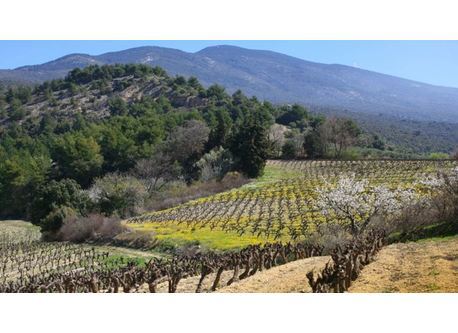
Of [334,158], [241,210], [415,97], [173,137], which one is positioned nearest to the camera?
[241,210]

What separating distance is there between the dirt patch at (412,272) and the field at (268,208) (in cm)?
814

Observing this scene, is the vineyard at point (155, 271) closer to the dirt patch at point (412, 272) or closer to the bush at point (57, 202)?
the dirt patch at point (412, 272)

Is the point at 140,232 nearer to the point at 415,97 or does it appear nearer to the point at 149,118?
the point at 149,118

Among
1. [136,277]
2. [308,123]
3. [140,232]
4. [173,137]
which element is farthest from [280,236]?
[308,123]

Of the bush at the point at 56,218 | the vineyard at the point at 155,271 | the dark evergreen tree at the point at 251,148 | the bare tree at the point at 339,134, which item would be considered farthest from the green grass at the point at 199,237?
the bare tree at the point at 339,134

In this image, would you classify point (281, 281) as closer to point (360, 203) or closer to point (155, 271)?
point (155, 271)

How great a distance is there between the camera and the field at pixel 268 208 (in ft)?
63.2

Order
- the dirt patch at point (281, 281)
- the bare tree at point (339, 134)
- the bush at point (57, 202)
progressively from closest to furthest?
1. the dirt patch at point (281, 281)
2. the bush at point (57, 202)
3. the bare tree at point (339, 134)

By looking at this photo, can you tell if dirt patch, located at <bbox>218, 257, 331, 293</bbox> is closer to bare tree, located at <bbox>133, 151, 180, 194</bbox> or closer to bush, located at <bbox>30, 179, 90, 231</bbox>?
bush, located at <bbox>30, 179, 90, 231</bbox>

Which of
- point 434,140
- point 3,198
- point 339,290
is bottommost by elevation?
point 3,198

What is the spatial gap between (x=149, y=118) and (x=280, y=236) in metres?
33.2

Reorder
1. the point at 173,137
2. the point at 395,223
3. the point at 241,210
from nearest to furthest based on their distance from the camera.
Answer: the point at 395,223, the point at 241,210, the point at 173,137

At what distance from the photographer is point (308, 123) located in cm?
5638

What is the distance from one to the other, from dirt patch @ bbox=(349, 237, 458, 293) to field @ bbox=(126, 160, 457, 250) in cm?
814
